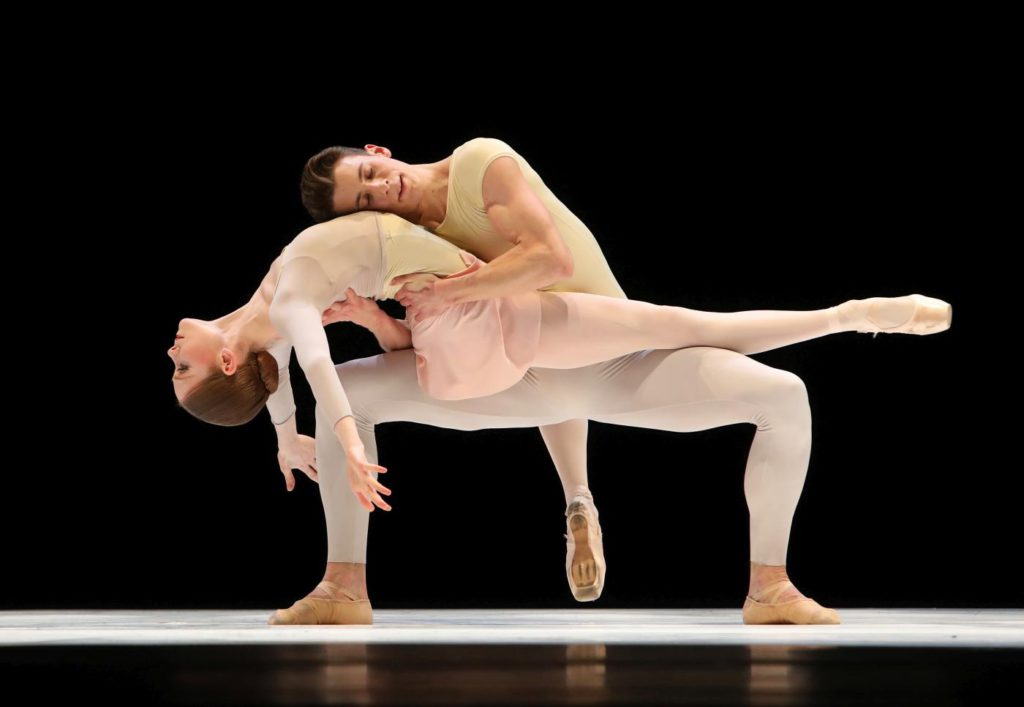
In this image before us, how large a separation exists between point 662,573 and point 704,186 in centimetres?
127

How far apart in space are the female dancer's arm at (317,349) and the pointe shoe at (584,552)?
63 centimetres

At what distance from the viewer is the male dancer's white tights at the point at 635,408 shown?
277 cm

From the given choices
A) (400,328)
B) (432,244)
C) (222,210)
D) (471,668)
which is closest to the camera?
(471,668)

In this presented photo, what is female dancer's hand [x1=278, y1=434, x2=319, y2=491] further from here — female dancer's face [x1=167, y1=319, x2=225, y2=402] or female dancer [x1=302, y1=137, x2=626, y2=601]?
female dancer [x1=302, y1=137, x2=626, y2=601]

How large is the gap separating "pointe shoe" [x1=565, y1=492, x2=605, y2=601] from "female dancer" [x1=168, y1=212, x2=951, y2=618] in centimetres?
42

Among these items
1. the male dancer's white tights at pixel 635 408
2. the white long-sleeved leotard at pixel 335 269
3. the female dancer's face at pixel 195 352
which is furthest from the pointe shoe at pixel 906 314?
the female dancer's face at pixel 195 352

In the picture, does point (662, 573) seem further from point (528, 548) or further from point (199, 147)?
point (199, 147)

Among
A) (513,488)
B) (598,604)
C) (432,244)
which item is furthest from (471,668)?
(513,488)

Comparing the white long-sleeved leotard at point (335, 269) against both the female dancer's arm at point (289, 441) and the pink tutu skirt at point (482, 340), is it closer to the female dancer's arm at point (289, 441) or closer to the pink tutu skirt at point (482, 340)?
the pink tutu skirt at point (482, 340)

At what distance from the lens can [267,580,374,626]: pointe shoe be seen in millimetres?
2742

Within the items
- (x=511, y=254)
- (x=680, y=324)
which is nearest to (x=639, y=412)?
(x=680, y=324)

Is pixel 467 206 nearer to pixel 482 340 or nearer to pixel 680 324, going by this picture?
pixel 482 340

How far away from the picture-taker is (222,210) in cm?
427

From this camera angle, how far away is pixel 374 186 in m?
2.81
